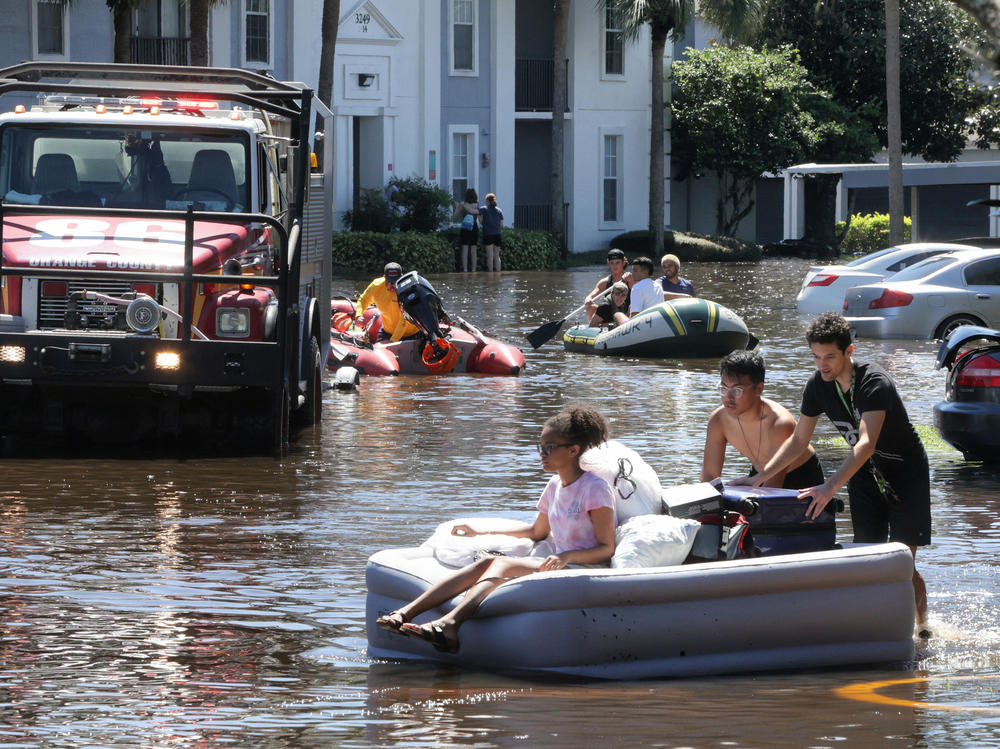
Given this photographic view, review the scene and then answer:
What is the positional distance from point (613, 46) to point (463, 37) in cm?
512

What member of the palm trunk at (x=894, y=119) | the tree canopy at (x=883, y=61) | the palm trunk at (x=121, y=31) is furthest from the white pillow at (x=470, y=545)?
the tree canopy at (x=883, y=61)

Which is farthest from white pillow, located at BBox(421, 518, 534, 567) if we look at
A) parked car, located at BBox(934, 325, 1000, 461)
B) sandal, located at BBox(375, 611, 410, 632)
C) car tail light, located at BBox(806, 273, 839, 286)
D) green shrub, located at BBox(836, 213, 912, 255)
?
green shrub, located at BBox(836, 213, 912, 255)

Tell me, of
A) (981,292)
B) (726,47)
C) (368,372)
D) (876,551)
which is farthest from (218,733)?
(726,47)

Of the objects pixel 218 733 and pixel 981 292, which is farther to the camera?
pixel 981 292

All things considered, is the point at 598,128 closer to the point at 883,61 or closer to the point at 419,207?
the point at 419,207

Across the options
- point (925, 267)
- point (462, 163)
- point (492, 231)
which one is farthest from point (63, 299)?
point (462, 163)

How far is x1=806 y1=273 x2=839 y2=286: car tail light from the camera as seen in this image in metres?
26.8

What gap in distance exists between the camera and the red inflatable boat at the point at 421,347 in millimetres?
18969

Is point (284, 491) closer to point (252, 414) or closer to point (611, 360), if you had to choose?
point (252, 414)

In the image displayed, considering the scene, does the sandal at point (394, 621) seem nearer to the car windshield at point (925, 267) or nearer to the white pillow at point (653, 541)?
the white pillow at point (653, 541)

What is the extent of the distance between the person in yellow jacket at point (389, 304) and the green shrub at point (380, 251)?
18447mm

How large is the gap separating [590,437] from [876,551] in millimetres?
1288

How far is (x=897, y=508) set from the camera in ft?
26.4

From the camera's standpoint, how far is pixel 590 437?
749 cm
